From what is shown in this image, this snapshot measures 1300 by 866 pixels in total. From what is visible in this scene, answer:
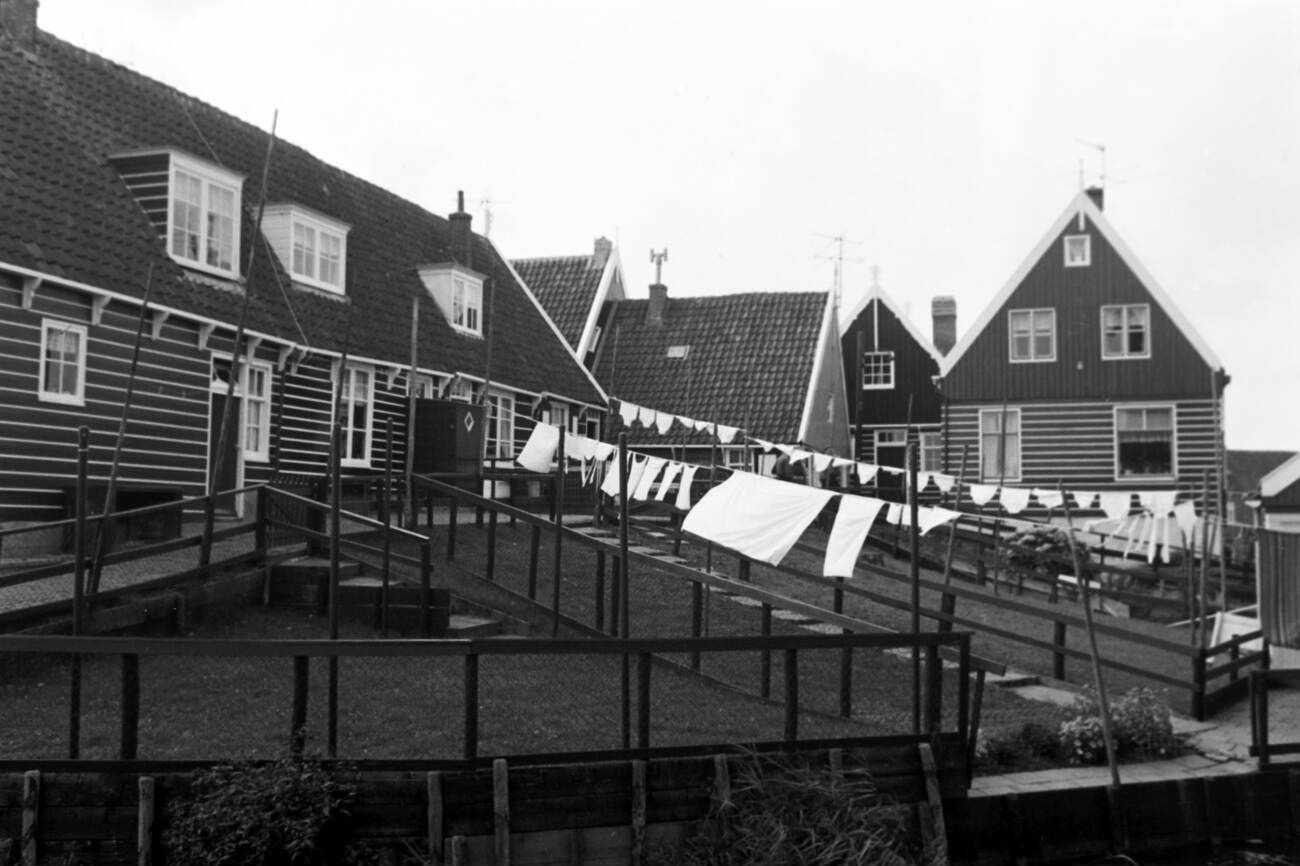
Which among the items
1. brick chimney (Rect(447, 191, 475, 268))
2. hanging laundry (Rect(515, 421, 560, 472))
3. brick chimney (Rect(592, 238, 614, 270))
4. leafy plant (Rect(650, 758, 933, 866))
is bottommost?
leafy plant (Rect(650, 758, 933, 866))

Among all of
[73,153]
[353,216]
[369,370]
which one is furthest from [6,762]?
[353,216]

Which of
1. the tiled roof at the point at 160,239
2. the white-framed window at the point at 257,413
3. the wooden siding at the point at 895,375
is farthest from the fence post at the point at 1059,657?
the wooden siding at the point at 895,375

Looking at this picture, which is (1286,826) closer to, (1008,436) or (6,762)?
(6,762)

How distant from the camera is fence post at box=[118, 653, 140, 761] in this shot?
339 inches

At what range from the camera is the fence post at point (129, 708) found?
861cm

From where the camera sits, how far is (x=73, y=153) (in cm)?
1833

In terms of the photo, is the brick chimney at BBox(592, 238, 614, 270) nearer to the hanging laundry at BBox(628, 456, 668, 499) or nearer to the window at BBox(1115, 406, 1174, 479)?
the window at BBox(1115, 406, 1174, 479)

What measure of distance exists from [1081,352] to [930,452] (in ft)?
20.0

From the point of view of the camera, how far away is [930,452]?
3722cm

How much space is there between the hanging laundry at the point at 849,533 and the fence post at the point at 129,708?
241 inches

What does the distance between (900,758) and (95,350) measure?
12313mm

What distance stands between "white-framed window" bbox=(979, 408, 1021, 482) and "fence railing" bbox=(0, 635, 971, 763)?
2220 cm

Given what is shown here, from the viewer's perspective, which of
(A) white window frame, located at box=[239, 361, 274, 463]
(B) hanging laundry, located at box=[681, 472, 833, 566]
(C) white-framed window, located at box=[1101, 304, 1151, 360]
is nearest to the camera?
(B) hanging laundry, located at box=[681, 472, 833, 566]

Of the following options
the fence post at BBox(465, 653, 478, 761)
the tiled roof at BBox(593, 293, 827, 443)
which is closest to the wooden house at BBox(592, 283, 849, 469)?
the tiled roof at BBox(593, 293, 827, 443)
